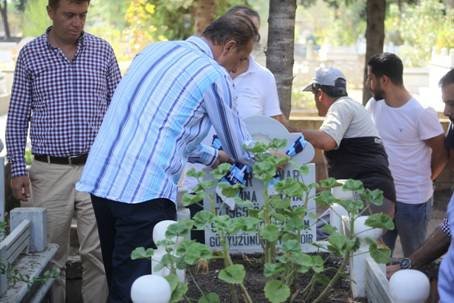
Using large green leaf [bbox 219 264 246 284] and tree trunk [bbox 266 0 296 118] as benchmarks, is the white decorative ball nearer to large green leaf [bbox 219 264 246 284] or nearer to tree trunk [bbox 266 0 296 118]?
large green leaf [bbox 219 264 246 284]

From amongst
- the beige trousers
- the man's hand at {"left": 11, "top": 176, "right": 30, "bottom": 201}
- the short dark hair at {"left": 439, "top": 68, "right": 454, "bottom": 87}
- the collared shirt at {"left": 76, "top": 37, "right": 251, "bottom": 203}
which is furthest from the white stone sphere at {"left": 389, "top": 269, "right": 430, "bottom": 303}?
the man's hand at {"left": 11, "top": 176, "right": 30, "bottom": 201}

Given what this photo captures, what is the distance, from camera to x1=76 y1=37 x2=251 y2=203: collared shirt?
3.27 m

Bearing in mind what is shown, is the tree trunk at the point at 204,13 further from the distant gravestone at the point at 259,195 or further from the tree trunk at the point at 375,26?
the distant gravestone at the point at 259,195

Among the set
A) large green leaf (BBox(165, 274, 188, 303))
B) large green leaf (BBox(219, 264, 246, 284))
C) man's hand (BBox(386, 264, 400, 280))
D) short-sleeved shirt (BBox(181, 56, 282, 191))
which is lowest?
man's hand (BBox(386, 264, 400, 280))

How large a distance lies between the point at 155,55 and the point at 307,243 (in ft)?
4.07

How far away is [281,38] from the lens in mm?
5582

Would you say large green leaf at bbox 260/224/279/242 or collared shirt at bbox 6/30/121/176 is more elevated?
collared shirt at bbox 6/30/121/176

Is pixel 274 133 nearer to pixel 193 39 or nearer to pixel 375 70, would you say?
pixel 193 39

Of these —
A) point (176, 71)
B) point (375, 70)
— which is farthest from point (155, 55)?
point (375, 70)

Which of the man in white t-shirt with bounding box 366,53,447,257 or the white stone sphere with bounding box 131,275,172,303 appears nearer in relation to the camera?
the white stone sphere with bounding box 131,275,172,303

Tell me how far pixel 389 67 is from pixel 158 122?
256cm

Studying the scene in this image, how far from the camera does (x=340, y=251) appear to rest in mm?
2783

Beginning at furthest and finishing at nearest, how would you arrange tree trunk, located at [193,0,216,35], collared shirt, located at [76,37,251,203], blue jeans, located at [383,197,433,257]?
tree trunk, located at [193,0,216,35] → blue jeans, located at [383,197,433,257] → collared shirt, located at [76,37,251,203]

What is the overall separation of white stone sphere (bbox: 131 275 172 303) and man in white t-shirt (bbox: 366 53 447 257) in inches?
128
